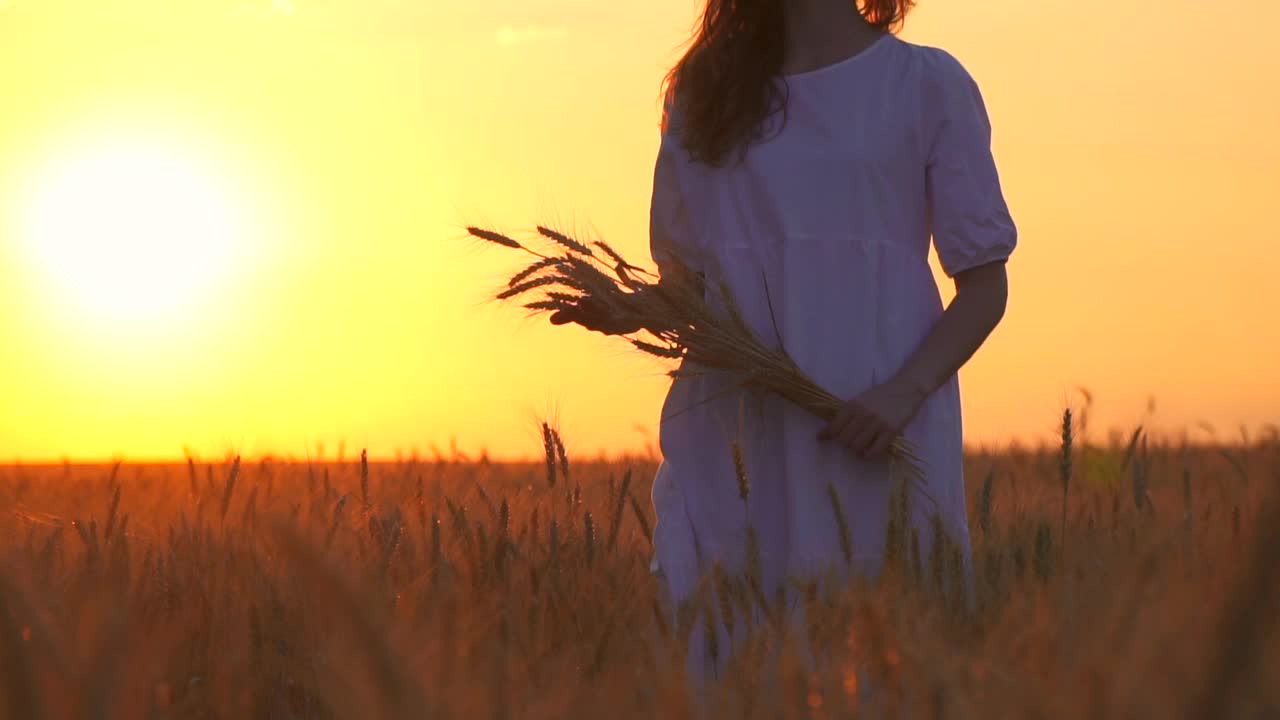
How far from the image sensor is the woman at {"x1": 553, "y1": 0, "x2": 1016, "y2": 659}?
7.89ft

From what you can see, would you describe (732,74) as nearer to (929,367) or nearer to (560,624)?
(929,367)

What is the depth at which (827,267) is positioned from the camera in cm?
246

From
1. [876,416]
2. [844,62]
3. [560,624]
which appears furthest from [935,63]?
[560,624]

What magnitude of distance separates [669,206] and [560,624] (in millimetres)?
971

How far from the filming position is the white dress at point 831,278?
7.94 feet

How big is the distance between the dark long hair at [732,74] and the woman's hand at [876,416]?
560 millimetres

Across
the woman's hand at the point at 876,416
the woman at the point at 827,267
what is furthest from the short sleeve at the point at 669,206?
the woman's hand at the point at 876,416

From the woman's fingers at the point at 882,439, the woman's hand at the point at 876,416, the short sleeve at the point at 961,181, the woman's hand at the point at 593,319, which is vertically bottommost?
the woman's fingers at the point at 882,439

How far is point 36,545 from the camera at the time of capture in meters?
2.72

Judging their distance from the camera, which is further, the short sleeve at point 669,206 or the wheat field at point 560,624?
the short sleeve at point 669,206

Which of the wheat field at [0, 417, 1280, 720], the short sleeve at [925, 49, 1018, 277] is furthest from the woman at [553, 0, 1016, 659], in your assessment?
the wheat field at [0, 417, 1280, 720]

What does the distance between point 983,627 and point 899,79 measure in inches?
46.9

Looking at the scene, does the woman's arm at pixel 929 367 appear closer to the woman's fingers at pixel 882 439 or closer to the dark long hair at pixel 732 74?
the woman's fingers at pixel 882 439

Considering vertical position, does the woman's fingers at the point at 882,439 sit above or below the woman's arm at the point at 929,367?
below
